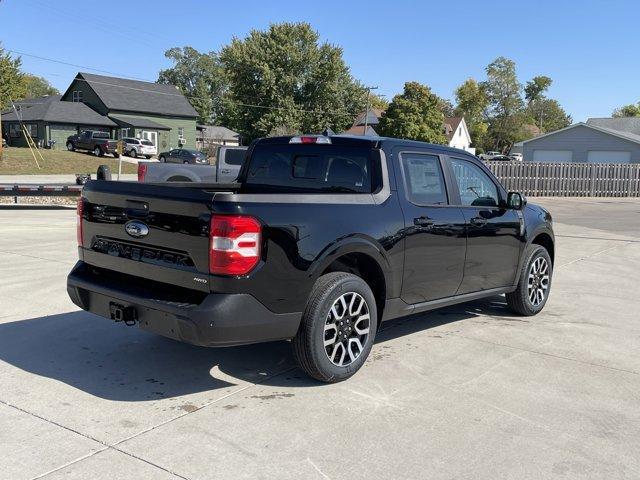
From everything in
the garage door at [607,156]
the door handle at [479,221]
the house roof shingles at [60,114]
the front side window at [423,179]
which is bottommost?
the door handle at [479,221]

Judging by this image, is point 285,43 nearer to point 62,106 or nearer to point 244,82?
point 244,82

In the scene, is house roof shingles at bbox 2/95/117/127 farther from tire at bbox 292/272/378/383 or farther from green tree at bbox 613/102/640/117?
green tree at bbox 613/102/640/117

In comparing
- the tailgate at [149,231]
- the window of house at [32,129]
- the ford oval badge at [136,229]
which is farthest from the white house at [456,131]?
the ford oval badge at [136,229]

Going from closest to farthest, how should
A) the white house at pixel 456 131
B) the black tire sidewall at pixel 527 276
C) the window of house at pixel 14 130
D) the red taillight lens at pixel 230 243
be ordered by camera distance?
1. the red taillight lens at pixel 230 243
2. the black tire sidewall at pixel 527 276
3. the window of house at pixel 14 130
4. the white house at pixel 456 131

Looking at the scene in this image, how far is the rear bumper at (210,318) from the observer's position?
12.9 ft

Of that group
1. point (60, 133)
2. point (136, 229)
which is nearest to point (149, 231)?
point (136, 229)

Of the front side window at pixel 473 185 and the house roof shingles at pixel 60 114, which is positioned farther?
the house roof shingles at pixel 60 114

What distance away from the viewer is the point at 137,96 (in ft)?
209

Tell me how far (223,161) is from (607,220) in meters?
11.9

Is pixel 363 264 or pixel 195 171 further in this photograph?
pixel 195 171

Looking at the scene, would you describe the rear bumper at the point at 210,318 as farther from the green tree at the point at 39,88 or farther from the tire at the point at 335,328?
the green tree at the point at 39,88

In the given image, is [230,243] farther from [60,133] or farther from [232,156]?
[60,133]

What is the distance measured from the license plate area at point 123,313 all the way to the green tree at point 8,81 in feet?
208

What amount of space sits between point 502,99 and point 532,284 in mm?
106581
